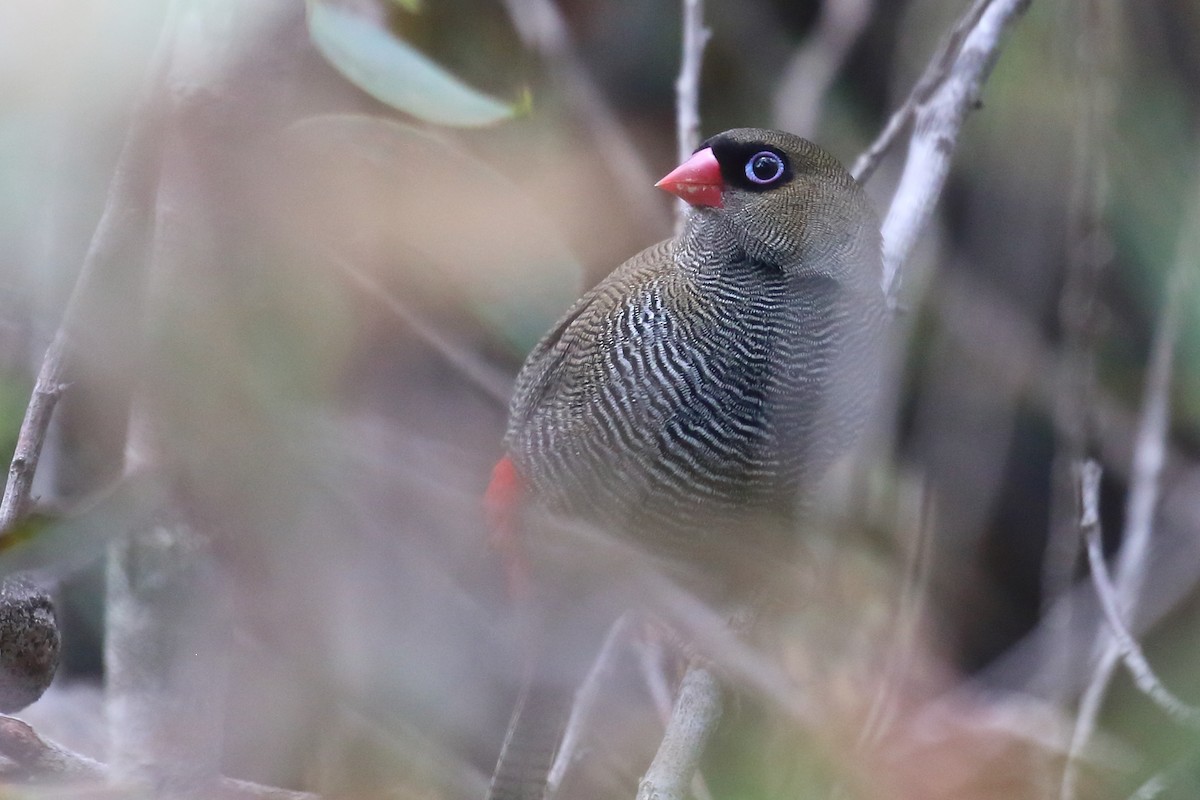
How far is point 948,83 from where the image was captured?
2.47 metres

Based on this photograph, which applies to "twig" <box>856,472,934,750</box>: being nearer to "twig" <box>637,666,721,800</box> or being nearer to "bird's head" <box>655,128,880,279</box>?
"twig" <box>637,666,721,800</box>

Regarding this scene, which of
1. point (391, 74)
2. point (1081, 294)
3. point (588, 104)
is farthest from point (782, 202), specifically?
point (588, 104)

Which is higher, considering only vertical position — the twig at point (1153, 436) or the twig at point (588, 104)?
the twig at point (588, 104)

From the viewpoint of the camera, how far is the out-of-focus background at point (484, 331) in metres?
1.03

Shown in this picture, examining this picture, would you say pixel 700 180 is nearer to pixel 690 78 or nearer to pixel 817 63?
pixel 690 78

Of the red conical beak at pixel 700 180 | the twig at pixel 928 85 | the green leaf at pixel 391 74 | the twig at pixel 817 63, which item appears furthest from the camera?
the twig at pixel 817 63

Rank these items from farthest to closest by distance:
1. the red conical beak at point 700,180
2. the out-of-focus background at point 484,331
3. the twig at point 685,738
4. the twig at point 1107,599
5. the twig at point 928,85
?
the twig at point 928,85, the red conical beak at point 700,180, the twig at point 1107,599, the twig at point 685,738, the out-of-focus background at point 484,331

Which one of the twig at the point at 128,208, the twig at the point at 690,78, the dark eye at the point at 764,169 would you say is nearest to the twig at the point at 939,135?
A: the dark eye at the point at 764,169

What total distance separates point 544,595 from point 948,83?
49.4 inches

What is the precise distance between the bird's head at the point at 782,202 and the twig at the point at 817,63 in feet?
3.71

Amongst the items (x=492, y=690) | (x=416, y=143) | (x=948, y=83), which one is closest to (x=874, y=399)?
(x=948, y=83)

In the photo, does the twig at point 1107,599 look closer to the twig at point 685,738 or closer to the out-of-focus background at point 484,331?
the out-of-focus background at point 484,331

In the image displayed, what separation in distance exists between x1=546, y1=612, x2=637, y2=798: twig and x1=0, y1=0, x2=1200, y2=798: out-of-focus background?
0.39 feet

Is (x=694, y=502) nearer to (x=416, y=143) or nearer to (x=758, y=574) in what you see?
(x=758, y=574)
